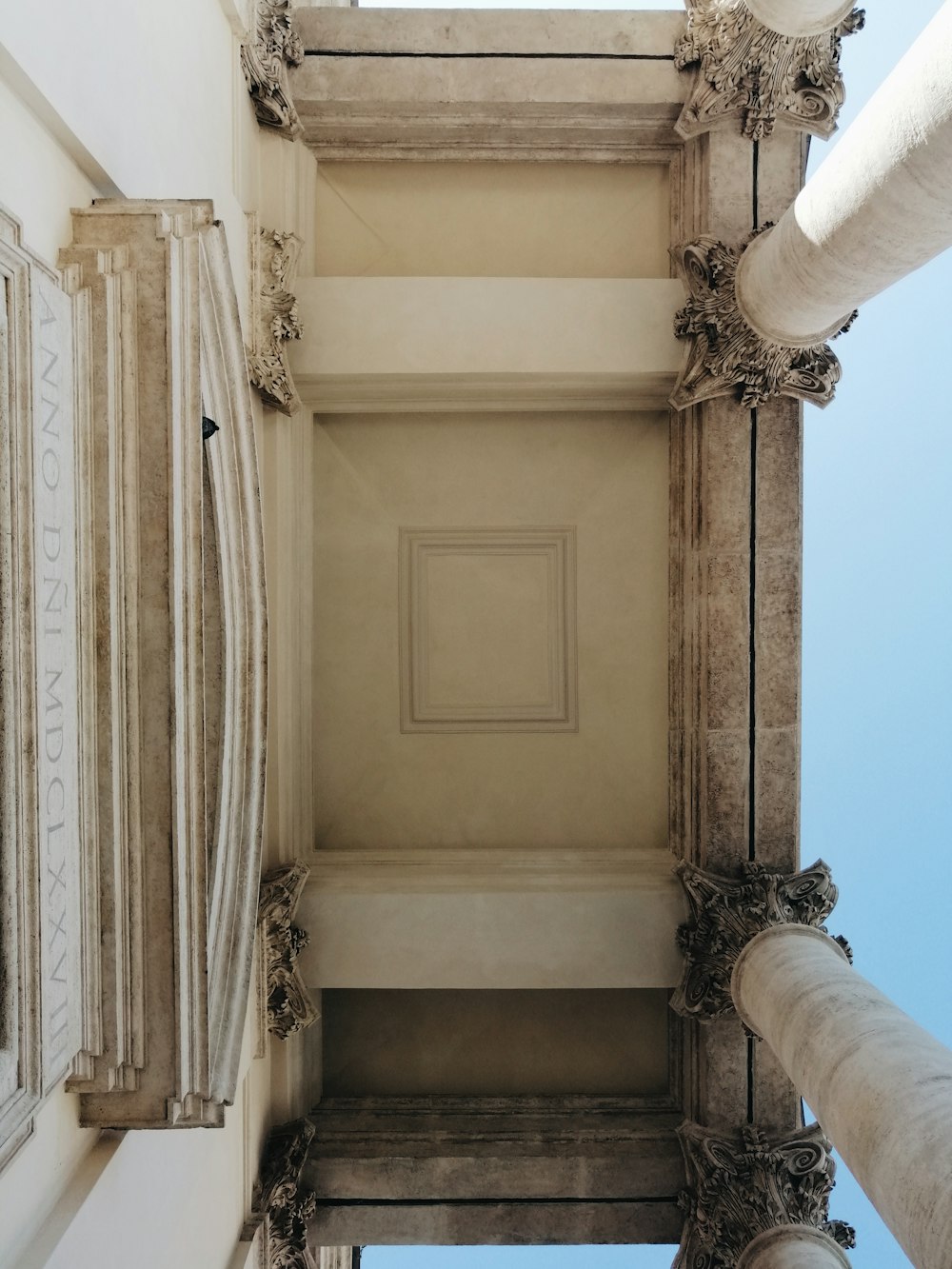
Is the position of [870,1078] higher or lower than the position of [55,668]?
lower

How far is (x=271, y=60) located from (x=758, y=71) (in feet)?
10.9

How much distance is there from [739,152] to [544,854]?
17.4ft

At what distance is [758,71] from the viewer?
19.2 ft

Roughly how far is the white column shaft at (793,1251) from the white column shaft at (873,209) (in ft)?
17.9

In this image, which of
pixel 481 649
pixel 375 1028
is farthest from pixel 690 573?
pixel 375 1028

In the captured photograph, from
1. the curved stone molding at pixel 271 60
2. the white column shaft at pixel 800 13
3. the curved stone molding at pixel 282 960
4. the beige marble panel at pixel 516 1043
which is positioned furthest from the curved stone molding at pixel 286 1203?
the white column shaft at pixel 800 13

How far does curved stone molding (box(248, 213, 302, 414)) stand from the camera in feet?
19.5

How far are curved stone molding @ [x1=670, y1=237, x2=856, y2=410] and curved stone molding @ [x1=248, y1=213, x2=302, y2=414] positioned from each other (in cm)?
275

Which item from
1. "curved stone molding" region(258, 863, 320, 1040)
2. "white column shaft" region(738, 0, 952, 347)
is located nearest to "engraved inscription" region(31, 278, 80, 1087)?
"curved stone molding" region(258, 863, 320, 1040)

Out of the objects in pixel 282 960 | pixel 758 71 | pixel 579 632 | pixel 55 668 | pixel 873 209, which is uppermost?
pixel 758 71

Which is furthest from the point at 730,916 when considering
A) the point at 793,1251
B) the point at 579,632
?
the point at 579,632

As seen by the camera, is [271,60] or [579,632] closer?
[271,60]

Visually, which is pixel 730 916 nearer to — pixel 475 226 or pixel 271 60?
pixel 475 226

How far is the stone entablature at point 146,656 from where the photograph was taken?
343cm
